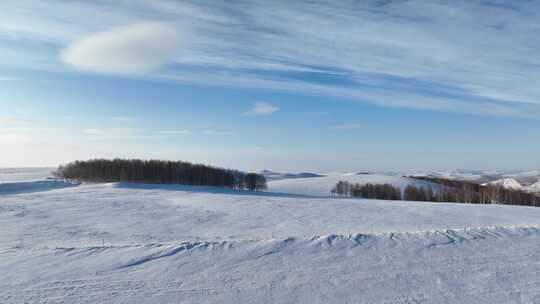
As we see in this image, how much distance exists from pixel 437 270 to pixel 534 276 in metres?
2.07

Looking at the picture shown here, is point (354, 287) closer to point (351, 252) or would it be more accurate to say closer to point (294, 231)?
point (351, 252)

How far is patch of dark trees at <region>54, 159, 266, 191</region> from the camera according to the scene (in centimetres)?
6981

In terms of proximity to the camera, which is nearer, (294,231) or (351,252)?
(351,252)

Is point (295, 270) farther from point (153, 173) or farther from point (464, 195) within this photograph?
→ point (153, 173)

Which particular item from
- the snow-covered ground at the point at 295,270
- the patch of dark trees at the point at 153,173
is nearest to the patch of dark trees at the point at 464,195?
the patch of dark trees at the point at 153,173

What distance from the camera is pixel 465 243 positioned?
34.0 ft

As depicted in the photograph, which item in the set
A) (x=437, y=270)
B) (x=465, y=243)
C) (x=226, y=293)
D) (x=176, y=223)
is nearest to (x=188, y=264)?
(x=226, y=293)

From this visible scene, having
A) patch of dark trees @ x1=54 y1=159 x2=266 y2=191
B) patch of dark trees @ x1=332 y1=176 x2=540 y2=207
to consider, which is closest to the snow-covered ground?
patch of dark trees @ x1=332 y1=176 x2=540 y2=207

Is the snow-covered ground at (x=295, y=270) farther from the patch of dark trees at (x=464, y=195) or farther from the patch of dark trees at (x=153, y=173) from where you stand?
the patch of dark trees at (x=153, y=173)

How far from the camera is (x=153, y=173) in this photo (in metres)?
72.3

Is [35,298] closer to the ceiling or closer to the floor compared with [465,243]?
closer to the floor

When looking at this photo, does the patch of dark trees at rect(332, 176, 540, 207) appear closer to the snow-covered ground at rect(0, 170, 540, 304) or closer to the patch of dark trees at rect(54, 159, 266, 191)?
the patch of dark trees at rect(54, 159, 266, 191)

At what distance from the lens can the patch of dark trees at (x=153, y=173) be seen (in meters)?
69.8

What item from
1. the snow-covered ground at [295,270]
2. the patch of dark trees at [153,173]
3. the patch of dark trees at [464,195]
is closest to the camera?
the snow-covered ground at [295,270]
